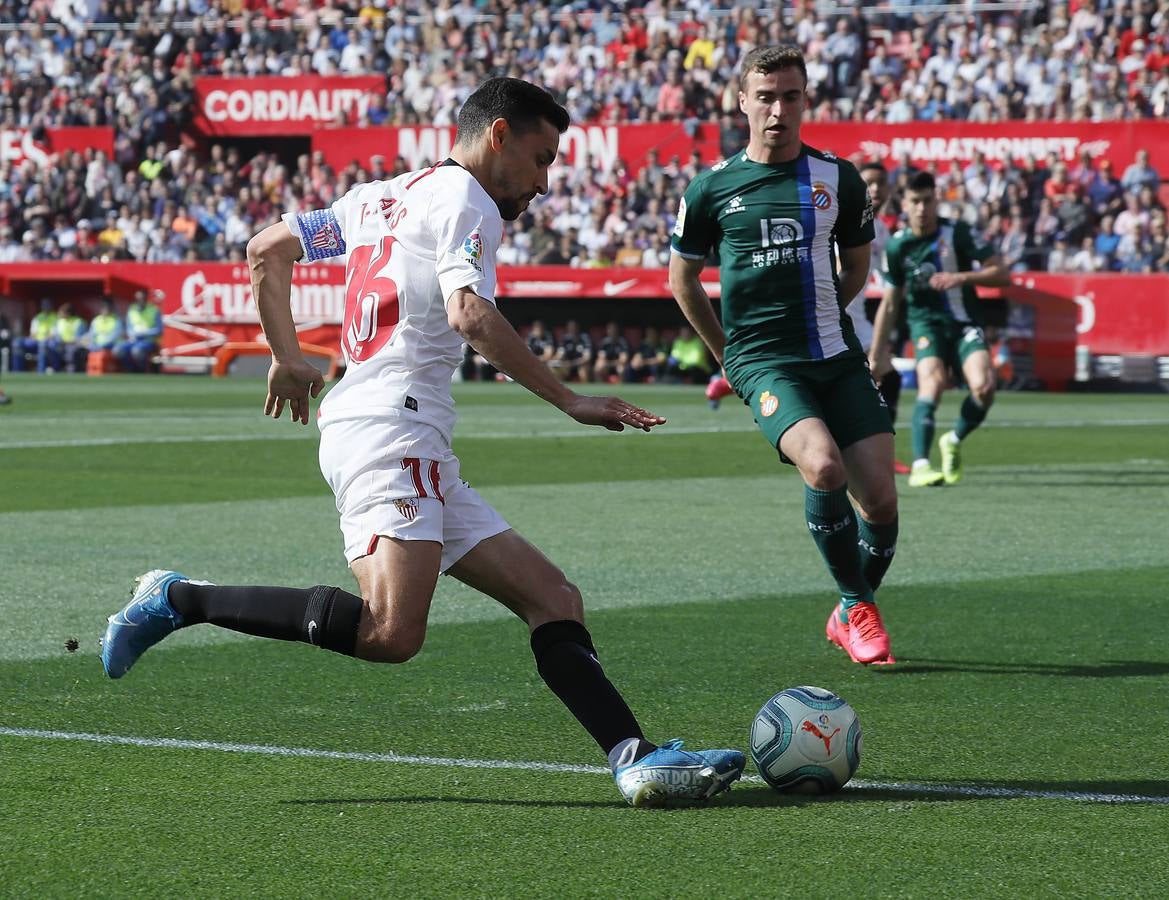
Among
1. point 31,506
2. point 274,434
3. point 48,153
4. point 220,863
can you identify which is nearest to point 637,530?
point 31,506

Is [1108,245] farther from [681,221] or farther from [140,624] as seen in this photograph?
[140,624]

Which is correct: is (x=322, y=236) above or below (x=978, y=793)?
above

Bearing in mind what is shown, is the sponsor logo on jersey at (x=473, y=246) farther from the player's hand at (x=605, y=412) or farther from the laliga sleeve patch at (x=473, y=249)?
the player's hand at (x=605, y=412)

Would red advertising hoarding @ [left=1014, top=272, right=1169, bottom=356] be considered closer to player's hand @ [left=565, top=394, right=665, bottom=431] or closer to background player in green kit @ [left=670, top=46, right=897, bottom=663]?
background player in green kit @ [left=670, top=46, right=897, bottom=663]

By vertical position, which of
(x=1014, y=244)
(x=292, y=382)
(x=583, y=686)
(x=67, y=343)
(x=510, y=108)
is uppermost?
(x=510, y=108)

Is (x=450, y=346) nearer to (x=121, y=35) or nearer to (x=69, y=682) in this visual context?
(x=69, y=682)

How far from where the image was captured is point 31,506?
40.5ft

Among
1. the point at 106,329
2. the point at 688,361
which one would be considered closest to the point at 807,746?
the point at 688,361

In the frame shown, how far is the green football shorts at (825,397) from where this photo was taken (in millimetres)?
7172

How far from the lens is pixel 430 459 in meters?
4.89

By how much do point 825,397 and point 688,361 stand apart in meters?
25.6

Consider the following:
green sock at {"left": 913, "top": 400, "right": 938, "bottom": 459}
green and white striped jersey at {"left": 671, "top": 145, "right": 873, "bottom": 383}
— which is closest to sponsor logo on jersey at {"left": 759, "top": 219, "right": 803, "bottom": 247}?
green and white striped jersey at {"left": 671, "top": 145, "right": 873, "bottom": 383}

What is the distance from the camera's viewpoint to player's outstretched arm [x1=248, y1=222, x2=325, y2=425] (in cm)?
520

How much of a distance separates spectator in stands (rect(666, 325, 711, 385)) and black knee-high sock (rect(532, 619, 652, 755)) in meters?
27.7
